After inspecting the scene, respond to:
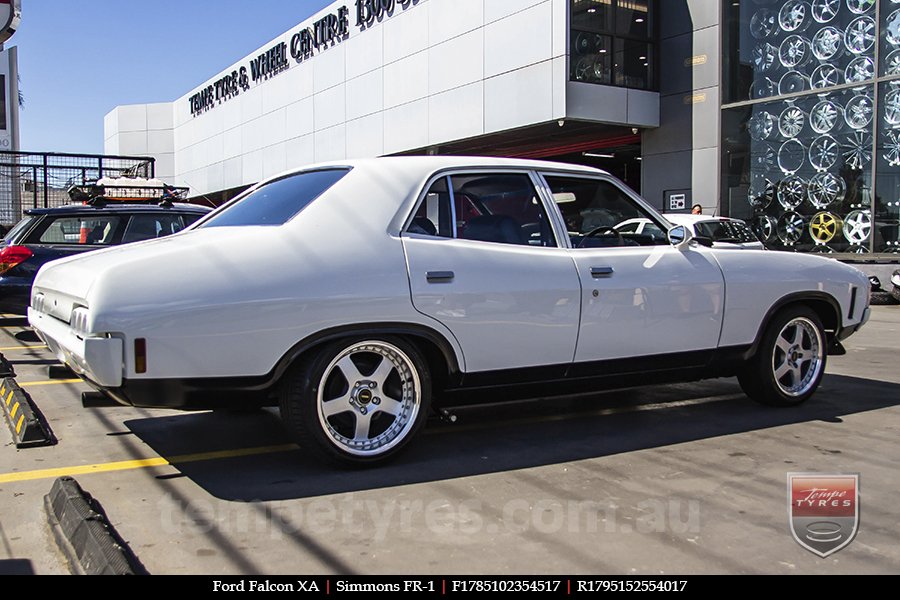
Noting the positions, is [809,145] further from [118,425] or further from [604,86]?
[118,425]

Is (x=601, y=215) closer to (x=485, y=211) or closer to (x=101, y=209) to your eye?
(x=485, y=211)

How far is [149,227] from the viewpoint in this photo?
31.1 feet

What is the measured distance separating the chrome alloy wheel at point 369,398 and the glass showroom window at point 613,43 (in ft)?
50.1

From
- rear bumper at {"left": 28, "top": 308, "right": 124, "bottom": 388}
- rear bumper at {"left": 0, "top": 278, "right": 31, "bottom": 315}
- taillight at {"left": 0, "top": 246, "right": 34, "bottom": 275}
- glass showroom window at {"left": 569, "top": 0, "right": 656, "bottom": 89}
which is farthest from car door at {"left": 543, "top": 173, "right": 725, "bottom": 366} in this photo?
glass showroom window at {"left": 569, "top": 0, "right": 656, "bottom": 89}

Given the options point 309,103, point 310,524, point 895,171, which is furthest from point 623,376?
point 309,103

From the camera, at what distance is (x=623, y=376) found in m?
4.93

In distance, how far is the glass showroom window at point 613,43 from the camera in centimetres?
1842

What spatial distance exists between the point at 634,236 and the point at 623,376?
0.93 metres

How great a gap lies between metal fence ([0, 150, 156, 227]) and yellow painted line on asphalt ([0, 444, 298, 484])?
12.1 meters

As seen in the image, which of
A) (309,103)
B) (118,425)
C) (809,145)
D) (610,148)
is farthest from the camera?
(309,103)

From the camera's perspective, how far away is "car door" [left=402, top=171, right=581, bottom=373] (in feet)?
14.0

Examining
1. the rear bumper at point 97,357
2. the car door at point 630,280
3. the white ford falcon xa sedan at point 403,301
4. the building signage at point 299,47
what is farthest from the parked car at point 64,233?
the building signage at point 299,47

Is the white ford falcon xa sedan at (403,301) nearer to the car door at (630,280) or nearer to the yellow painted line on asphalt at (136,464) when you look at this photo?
the car door at (630,280)

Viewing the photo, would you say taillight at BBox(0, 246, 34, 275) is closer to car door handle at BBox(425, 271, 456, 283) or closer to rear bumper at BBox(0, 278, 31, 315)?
rear bumper at BBox(0, 278, 31, 315)
